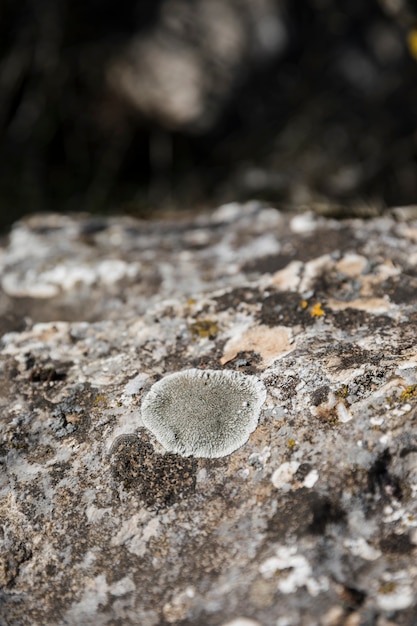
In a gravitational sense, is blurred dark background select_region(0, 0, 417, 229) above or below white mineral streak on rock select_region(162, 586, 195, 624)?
above

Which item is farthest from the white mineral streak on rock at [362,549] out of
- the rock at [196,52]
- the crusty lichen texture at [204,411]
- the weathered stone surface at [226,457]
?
the rock at [196,52]

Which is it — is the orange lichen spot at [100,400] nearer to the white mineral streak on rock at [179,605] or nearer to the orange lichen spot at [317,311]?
the white mineral streak on rock at [179,605]

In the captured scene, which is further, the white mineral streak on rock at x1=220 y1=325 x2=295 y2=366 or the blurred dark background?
the blurred dark background

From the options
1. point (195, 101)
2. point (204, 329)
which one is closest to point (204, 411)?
point (204, 329)

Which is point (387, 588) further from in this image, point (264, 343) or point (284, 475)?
point (264, 343)

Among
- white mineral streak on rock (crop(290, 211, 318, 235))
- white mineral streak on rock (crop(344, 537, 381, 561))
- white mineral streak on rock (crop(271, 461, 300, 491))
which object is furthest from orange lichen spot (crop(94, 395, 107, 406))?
white mineral streak on rock (crop(290, 211, 318, 235))

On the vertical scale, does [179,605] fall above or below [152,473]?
below

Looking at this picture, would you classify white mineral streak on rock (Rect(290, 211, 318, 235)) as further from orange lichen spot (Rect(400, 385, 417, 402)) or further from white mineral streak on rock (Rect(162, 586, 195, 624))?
white mineral streak on rock (Rect(162, 586, 195, 624))
